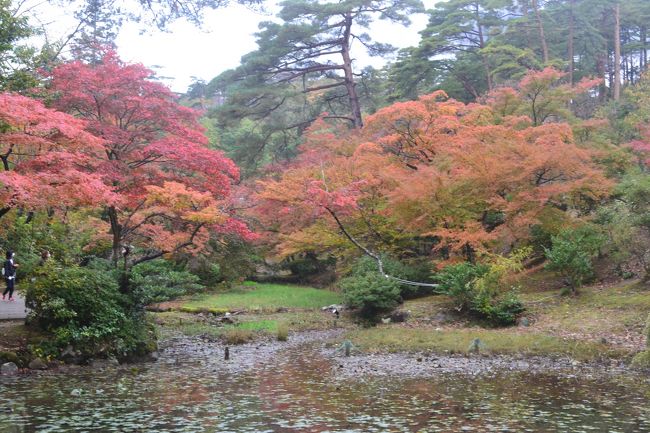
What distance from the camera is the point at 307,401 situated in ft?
31.1

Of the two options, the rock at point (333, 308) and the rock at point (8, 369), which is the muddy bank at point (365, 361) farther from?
the rock at point (333, 308)

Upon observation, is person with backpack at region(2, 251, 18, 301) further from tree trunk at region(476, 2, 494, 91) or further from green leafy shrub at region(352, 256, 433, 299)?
tree trunk at region(476, 2, 494, 91)

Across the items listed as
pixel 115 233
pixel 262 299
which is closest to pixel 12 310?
pixel 115 233

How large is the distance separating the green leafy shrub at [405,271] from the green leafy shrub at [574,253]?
4.80m

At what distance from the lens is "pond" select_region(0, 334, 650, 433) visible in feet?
25.9

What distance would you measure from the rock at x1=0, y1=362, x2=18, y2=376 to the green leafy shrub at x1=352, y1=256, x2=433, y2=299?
1204 cm

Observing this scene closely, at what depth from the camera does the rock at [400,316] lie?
18391 mm

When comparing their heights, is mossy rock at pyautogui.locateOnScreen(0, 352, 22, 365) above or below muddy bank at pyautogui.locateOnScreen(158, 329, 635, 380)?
above

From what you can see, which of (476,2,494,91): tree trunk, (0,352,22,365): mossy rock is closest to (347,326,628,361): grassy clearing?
(0,352,22,365): mossy rock

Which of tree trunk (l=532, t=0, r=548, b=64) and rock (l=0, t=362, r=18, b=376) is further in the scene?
tree trunk (l=532, t=0, r=548, b=64)

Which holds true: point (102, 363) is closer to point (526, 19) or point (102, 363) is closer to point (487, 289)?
point (487, 289)

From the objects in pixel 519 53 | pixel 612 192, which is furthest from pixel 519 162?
pixel 519 53

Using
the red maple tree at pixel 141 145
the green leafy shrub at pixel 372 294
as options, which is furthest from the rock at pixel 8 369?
the green leafy shrub at pixel 372 294

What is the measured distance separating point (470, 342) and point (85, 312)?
9.26 metres
